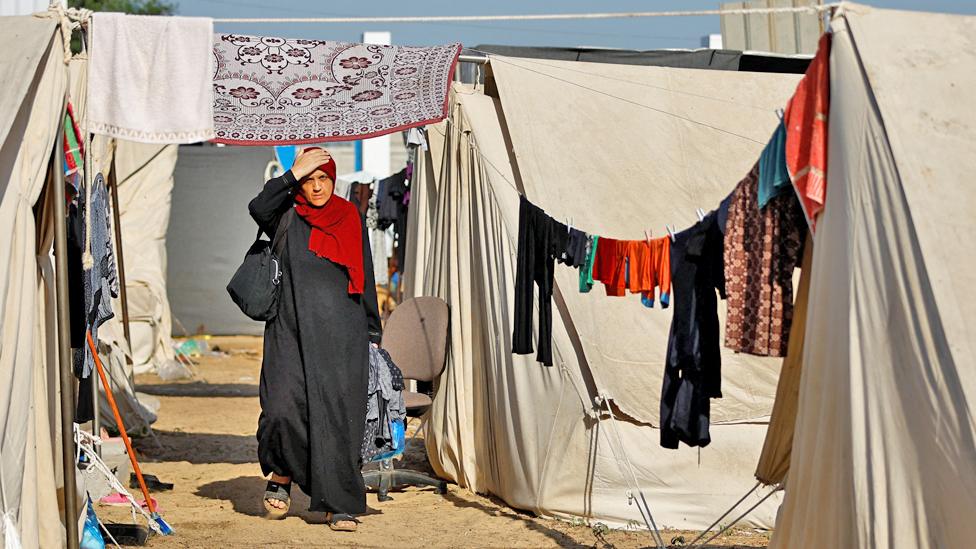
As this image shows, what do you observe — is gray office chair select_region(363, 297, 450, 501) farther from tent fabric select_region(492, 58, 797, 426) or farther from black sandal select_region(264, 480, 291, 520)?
tent fabric select_region(492, 58, 797, 426)

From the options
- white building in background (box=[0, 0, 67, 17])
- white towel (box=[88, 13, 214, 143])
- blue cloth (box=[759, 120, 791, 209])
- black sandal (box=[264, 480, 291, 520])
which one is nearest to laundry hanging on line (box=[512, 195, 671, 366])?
blue cloth (box=[759, 120, 791, 209])

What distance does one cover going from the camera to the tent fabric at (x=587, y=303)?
5.51 meters

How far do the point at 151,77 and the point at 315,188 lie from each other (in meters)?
1.29

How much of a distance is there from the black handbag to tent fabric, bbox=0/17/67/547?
1.32 m

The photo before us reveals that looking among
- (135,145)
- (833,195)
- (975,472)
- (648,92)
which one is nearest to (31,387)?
(833,195)

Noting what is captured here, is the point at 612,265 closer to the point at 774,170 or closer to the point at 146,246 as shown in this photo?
the point at 774,170

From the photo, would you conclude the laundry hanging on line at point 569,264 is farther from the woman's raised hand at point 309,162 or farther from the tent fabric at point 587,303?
the woman's raised hand at point 309,162

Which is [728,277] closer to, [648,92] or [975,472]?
[975,472]

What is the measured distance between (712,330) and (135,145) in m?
9.09

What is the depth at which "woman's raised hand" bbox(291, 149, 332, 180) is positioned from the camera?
5.48m

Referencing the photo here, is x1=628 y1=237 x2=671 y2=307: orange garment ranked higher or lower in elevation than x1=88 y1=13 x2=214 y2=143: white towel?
lower

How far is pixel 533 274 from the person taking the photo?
5.28 metres

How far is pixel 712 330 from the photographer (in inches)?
158

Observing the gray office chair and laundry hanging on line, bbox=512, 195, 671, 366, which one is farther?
the gray office chair
